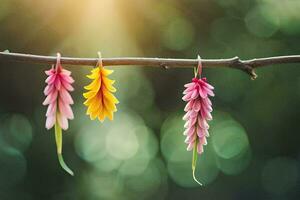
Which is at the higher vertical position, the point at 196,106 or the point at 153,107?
the point at 153,107

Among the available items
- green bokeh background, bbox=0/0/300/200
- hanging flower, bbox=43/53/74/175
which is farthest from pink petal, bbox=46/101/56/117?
green bokeh background, bbox=0/0/300/200

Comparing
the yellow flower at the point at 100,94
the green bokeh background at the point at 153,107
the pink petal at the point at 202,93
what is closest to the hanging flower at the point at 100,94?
the yellow flower at the point at 100,94

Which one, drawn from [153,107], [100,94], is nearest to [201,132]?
[100,94]

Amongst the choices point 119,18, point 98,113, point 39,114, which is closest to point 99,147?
point 39,114

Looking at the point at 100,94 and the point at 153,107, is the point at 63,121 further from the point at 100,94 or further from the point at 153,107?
the point at 153,107

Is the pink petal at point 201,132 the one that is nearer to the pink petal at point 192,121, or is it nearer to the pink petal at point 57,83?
the pink petal at point 192,121

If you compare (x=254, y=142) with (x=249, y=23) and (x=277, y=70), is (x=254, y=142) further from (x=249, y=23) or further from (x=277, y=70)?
(x=249, y=23)
